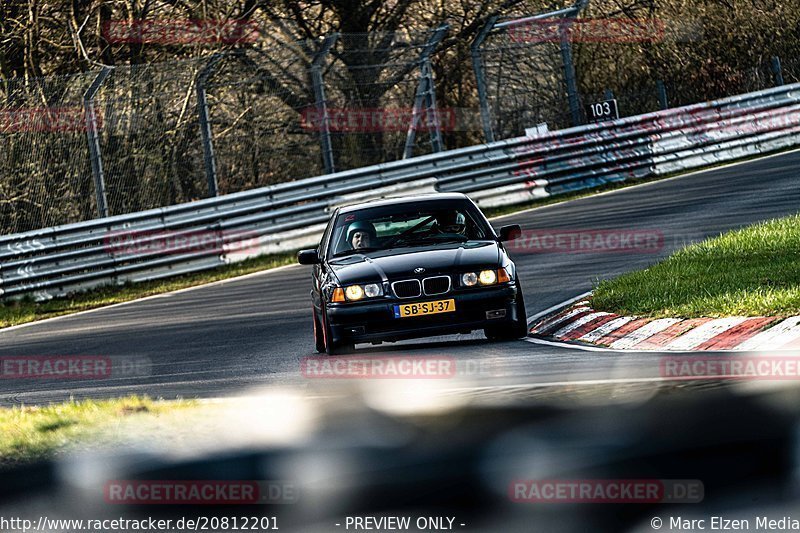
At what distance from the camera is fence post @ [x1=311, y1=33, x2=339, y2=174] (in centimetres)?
2086

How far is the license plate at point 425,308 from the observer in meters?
9.58

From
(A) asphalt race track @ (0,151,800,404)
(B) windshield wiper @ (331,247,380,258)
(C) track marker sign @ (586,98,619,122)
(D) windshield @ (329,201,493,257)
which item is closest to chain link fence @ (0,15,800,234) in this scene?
(C) track marker sign @ (586,98,619,122)

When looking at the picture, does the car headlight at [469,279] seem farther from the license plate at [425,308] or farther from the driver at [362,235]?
the driver at [362,235]

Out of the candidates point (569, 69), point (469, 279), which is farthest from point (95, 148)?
point (469, 279)

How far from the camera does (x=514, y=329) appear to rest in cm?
995

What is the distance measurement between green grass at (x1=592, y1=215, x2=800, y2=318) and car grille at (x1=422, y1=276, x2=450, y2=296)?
163cm

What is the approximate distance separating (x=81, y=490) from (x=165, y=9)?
21565mm

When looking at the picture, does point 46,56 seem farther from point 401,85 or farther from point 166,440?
point 166,440

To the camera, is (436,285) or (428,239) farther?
(428,239)

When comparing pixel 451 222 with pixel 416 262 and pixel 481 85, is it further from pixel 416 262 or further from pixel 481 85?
Result: pixel 481 85

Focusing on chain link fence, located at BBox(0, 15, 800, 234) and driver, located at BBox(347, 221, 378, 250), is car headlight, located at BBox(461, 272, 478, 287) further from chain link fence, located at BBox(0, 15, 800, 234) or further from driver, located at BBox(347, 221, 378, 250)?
chain link fence, located at BBox(0, 15, 800, 234)

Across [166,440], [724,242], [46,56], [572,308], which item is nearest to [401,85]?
[46,56]

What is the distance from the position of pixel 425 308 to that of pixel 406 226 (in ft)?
4.72

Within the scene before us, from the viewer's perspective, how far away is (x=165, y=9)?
77.7 feet
